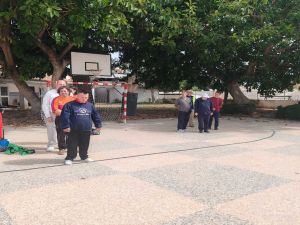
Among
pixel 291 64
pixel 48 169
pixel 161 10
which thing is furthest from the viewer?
pixel 291 64

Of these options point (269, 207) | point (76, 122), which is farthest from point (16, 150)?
point (269, 207)

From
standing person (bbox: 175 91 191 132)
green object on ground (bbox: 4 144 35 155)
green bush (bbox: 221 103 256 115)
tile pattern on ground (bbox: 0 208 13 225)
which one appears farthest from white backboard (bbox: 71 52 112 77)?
tile pattern on ground (bbox: 0 208 13 225)

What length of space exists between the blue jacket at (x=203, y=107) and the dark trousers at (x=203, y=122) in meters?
0.12

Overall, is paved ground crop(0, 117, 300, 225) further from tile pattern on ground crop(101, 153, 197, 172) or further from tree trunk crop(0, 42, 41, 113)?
Result: tree trunk crop(0, 42, 41, 113)

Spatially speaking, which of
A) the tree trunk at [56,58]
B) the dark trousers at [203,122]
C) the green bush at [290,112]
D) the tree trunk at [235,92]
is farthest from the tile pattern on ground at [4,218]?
the tree trunk at [235,92]

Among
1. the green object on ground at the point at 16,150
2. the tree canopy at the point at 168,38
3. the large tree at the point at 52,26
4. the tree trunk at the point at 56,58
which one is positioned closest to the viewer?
the green object on ground at the point at 16,150

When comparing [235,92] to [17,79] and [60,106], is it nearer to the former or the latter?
[17,79]

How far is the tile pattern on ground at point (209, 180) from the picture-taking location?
5.32 m

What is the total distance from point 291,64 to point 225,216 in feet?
60.1

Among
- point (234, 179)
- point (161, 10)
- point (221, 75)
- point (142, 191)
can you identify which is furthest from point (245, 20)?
point (142, 191)

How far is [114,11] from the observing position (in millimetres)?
12773

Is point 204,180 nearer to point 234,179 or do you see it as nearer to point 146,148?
point 234,179

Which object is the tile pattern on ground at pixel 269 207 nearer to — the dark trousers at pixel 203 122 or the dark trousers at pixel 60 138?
the dark trousers at pixel 60 138

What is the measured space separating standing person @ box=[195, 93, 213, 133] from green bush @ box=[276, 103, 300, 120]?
7.96 meters
